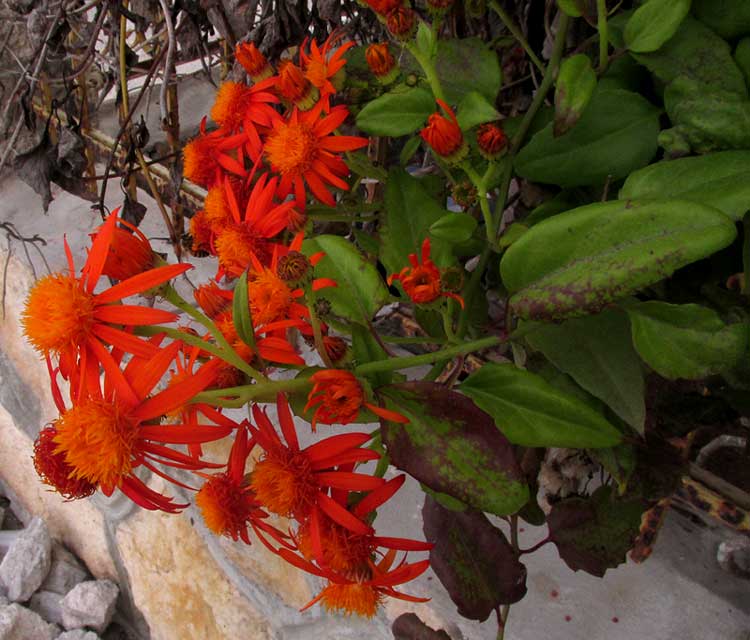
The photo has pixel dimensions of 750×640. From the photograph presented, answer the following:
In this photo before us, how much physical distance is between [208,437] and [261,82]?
0.30 metres

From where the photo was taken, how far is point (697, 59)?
41 centimetres

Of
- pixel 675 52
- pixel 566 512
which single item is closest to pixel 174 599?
pixel 566 512

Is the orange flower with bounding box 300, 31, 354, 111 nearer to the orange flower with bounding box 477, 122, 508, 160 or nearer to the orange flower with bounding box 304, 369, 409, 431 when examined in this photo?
the orange flower with bounding box 477, 122, 508, 160

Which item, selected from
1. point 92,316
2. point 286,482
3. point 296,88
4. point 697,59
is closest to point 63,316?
point 92,316

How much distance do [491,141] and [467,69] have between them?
83mm

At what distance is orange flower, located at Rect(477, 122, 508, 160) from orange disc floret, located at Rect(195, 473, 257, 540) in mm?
239

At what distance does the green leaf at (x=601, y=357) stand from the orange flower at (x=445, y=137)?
11cm

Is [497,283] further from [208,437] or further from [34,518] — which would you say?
[34,518]

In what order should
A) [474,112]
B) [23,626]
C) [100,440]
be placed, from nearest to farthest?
1. [100,440]
2. [474,112]
3. [23,626]

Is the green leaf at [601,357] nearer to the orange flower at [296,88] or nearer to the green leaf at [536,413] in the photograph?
the green leaf at [536,413]

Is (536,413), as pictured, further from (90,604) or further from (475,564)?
(90,604)

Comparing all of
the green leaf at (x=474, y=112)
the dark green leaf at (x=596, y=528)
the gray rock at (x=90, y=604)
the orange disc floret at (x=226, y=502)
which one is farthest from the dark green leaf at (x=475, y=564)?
the gray rock at (x=90, y=604)

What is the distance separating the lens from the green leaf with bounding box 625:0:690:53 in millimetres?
386

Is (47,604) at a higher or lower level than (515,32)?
lower
